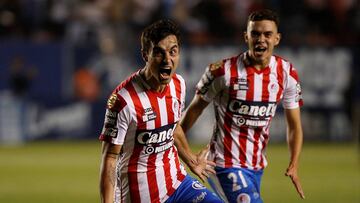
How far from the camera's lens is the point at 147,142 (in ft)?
21.1

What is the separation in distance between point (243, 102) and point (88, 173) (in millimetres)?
7944

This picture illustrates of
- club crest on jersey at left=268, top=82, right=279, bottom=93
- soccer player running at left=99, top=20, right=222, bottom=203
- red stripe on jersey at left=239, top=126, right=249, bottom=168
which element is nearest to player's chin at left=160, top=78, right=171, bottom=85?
soccer player running at left=99, top=20, right=222, bottom=203

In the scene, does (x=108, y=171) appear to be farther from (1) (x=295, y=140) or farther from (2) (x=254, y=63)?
(1) (x=295, y=140)

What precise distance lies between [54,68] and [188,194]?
43.5 feet

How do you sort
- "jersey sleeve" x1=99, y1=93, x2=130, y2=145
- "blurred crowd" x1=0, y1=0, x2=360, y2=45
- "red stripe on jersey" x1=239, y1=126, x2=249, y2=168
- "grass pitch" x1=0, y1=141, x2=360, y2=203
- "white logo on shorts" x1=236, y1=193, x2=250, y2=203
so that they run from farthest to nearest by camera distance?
"blurred crowd" x1=0, y1=0, x2=360, y2=45
"grass pitch" x1=0, y1=141, x2=360, y2=203
"red stripe on jersey" x1=239, y1=126, x2=249, y2=168
"white logo on shorts" x1=236, y1=193, x2=250, y2=203
"jersey sleeve" x1=99, y1=93, x2=130, y2=145

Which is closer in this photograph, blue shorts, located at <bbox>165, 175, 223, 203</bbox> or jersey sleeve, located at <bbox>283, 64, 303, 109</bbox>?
blue shorts, located at <bbox>165, 175, 223, 203</bbox>

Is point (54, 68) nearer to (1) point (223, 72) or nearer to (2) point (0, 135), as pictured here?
(2) point (0, 135)

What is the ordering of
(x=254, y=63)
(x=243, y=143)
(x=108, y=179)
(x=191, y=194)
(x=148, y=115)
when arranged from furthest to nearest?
1. (x=254, y=63)
2. (x=243, y=143)
3. (x=191, y=194)
4. (x=148, y=115)
5. (x=108, y=179)

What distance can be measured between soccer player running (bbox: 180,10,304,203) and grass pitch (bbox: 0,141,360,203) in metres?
4.12

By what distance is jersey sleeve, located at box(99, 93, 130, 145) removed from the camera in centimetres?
615

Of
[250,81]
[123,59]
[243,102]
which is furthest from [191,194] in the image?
[123,59]

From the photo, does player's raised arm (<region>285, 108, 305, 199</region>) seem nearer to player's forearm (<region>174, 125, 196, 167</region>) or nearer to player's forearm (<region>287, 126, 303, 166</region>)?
player's forearm (<region>287, 126, 303, 166</region>)

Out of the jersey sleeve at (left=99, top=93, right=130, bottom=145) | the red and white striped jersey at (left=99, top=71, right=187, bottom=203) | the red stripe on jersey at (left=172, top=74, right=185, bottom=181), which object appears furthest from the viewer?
the red stripe on jersey at (left=172, top=74, right=185, bottom=181)

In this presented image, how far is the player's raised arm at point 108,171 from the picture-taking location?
5988mm
